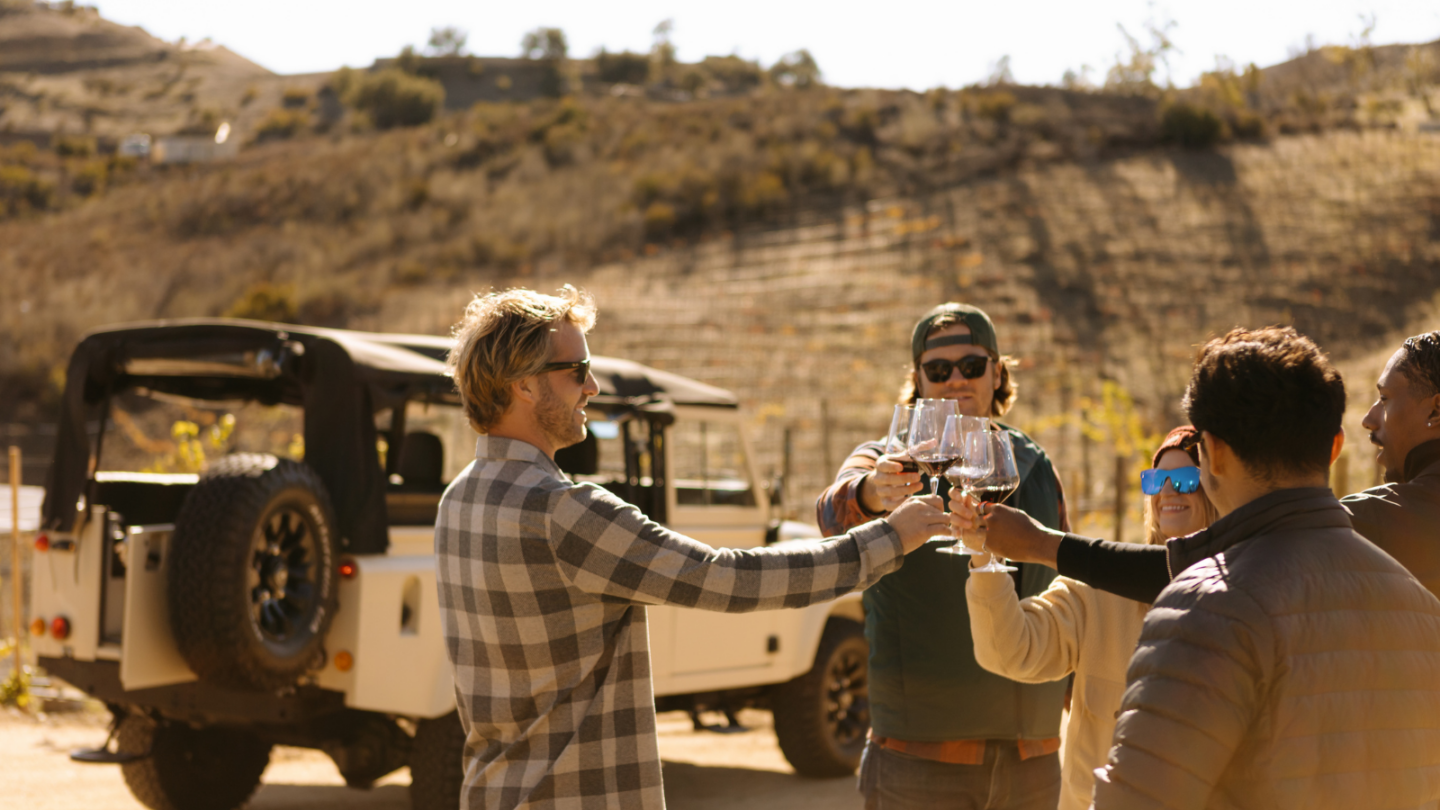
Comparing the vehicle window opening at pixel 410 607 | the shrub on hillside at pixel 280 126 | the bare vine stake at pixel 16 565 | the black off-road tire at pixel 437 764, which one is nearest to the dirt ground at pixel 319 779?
the bare vine stake at pixel 16 565

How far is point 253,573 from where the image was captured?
5078 mm

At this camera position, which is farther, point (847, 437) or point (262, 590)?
point (847, 437)

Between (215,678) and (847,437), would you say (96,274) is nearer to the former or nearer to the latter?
(847,437)

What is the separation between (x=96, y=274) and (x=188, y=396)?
101 feet

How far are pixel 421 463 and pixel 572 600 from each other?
428 cm

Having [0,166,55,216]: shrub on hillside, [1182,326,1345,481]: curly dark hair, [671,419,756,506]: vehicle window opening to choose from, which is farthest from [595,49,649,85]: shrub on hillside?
[1182,326,1345,481]: curly dark hair

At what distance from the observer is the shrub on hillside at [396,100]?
56938 millimetres

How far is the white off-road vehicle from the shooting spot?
5.11 metres

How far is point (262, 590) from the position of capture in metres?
5.20

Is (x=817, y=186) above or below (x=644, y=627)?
above

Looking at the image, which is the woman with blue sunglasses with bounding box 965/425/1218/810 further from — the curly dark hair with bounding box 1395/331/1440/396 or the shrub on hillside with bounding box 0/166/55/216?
the shrub on hillside with bounding box 0/166/55/216

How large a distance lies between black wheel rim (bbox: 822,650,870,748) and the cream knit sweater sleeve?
4.84 meters

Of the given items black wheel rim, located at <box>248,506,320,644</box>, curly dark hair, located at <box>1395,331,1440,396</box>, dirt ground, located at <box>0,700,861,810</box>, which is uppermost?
curly dark hair, located at <box>1395,331,1440,396</box>

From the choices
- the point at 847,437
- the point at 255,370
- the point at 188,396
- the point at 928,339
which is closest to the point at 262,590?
the point at 255,370
